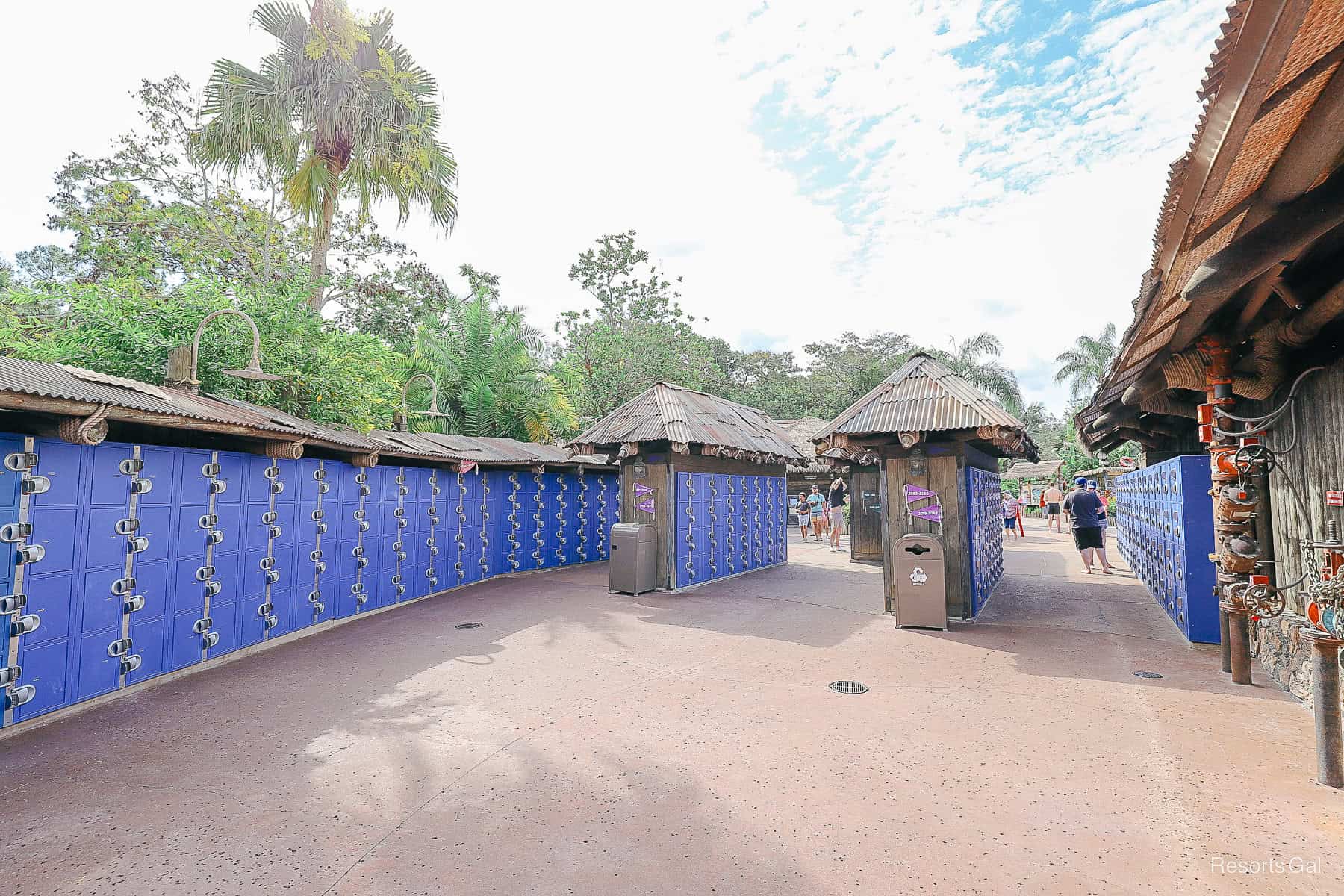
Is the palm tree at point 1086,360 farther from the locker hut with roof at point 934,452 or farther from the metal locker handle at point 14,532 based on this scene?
the metal locker handle at point 14,532

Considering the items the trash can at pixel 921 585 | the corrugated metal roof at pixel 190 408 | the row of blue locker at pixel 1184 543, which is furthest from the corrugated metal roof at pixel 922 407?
the corrugated metal roof at pixel 190 408

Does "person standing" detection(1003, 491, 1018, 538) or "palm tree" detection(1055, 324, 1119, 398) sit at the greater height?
"palm tree" detection(1055, 324, 1119, 398)

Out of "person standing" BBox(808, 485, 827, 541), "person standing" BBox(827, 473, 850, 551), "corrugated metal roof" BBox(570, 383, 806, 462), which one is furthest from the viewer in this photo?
"person standing" BBox(808, 485, 827, 541)

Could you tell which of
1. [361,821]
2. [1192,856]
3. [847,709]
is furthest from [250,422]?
[1192,856]

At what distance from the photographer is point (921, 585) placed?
316 inches

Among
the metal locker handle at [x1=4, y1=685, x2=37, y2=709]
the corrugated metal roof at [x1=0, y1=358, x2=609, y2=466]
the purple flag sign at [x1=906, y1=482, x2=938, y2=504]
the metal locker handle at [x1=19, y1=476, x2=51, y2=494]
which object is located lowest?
the metal locker handle at [x1=4, y1=685, x2=37, y2=709]

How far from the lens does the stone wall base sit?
4.95 m

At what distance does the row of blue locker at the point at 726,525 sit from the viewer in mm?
11625

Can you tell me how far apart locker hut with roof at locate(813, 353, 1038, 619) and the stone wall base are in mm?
3060

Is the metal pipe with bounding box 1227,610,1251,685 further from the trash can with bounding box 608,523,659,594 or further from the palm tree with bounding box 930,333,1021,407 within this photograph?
the palm tree with bounding box 930,333,1021,407

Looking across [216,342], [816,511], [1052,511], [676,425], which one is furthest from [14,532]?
[1052,511]

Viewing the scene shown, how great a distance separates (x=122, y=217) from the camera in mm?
14320

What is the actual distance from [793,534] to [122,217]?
71.4 feet

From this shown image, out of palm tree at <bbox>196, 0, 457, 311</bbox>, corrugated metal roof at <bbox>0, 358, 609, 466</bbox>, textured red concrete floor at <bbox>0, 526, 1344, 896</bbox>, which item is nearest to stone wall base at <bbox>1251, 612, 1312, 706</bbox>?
textured red concrete floor at <bbox>0, 526, 1344, 896</bbox>
